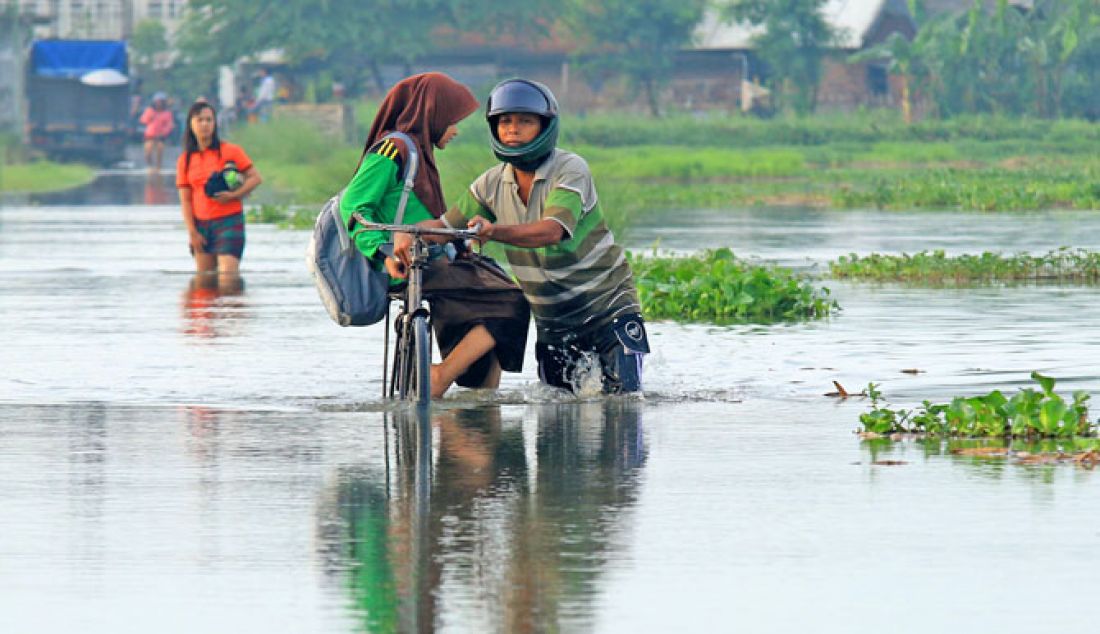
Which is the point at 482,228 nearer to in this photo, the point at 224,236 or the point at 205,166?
the point at 205,166

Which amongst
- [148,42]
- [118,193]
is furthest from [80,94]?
[148,42]

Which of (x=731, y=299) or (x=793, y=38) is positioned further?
(x=793, y=38)

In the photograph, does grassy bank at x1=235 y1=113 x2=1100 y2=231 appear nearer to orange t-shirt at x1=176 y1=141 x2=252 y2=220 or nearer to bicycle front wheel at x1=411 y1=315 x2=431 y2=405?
orange t-shirt at x1=176 y1=141 x2=252 y2=220

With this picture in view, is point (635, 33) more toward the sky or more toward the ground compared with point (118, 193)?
more toward the sky

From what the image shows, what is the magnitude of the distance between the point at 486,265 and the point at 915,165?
1849 inches

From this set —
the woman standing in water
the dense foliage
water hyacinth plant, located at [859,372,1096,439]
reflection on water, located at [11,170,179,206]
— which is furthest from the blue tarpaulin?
water hyacinth plant, located at [859,372,1096,439]

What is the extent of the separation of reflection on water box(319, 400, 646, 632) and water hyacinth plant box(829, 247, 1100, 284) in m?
10.4

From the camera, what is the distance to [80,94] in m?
68.8

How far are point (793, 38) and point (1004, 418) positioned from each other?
241ft

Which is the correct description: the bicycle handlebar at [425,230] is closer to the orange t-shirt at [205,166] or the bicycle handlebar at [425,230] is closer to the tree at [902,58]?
the orange t-shirt at [205,166]

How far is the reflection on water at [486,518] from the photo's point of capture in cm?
761

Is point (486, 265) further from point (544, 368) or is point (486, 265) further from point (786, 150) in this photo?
point (786, 150)

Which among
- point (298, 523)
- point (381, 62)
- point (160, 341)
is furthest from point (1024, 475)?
point (381, 62)

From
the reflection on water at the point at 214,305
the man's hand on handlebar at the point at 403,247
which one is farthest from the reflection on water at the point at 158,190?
the man's hand on handlebar at the point at 403,247
